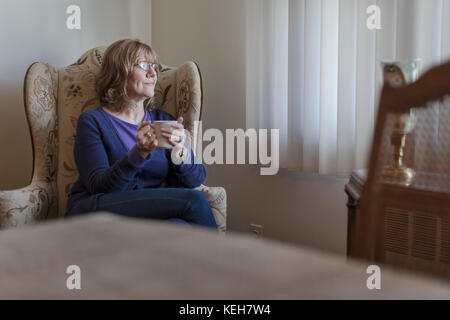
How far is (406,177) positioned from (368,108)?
3.57 ft

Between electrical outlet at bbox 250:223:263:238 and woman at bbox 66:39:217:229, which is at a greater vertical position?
woman at bbox 66:39:217:229

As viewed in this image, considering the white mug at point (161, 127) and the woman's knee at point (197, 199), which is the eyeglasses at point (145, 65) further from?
the woman's knee at point (197, 199)

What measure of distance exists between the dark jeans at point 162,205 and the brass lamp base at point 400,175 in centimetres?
83

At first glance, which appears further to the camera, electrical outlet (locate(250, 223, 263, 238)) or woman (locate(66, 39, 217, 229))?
electrical outlet (locate(250, 223, 263, 238))

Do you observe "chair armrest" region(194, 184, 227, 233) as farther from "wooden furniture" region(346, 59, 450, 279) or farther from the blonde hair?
"wooden furniture" region(346, 59, 450, 279)

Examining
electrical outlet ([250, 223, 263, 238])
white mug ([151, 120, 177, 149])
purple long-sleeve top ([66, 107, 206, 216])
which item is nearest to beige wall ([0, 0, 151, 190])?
purple long-sleeve top ([66, 107, 206, 216])

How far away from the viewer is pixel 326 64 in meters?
2.05

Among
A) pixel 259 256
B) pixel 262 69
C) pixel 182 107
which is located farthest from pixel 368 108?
pixel 259 256

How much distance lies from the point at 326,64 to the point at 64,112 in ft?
3.75

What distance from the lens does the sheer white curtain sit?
5.84 ft

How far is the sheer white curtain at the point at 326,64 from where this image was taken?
1779mm

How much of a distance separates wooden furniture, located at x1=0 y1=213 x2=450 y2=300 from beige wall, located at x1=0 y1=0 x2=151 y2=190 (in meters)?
1.85

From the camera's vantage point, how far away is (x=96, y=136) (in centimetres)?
180

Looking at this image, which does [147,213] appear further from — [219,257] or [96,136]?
[219,257]
